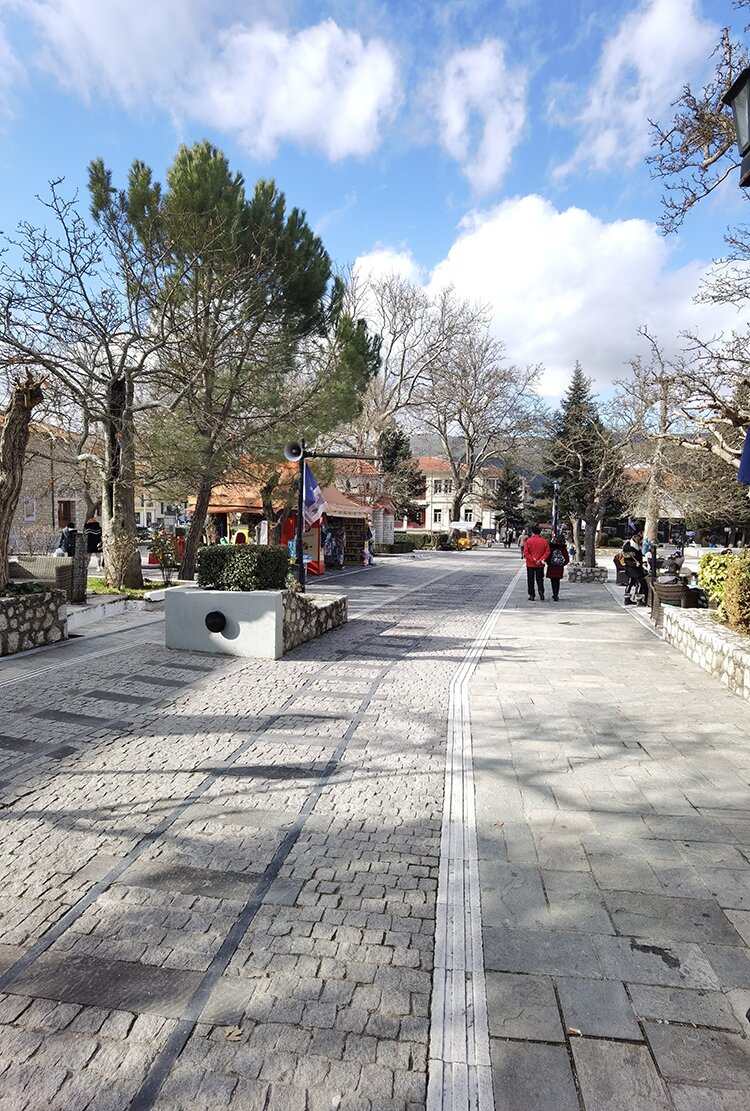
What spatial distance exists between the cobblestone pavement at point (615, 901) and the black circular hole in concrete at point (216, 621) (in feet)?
11.9

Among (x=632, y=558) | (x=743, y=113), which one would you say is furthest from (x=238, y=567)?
(x=632, y=558)

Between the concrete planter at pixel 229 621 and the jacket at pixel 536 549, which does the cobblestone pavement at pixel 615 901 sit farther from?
the jacket at pixel 536 549

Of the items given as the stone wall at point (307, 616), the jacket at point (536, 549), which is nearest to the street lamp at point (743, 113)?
the stone wall at point (307, 616)

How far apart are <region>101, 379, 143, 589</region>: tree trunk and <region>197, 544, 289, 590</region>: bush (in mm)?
6510

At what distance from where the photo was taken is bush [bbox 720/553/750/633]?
8.18 m

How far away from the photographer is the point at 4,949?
2.69m

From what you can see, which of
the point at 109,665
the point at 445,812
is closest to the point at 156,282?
the point at 109,665

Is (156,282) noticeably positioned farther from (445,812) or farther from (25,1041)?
(25,1041)

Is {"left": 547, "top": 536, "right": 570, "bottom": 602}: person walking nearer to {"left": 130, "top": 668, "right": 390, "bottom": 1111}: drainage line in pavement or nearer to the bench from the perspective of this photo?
the bench

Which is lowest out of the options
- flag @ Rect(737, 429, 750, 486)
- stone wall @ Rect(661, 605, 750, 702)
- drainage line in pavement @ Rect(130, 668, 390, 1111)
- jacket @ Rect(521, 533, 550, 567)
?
drainage line in pavement @ Rect(130, 668, 390, 1111)

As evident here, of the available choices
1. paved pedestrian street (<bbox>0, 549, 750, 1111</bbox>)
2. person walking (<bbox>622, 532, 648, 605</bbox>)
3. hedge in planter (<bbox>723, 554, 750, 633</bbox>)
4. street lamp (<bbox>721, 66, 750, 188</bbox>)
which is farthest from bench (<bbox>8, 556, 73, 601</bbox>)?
person walking (<bbox>622, 532, 648, 605</bbox>)

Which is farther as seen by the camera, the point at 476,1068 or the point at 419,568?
the point at 419,568

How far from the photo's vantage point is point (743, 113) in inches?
140

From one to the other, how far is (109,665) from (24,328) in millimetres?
8136
